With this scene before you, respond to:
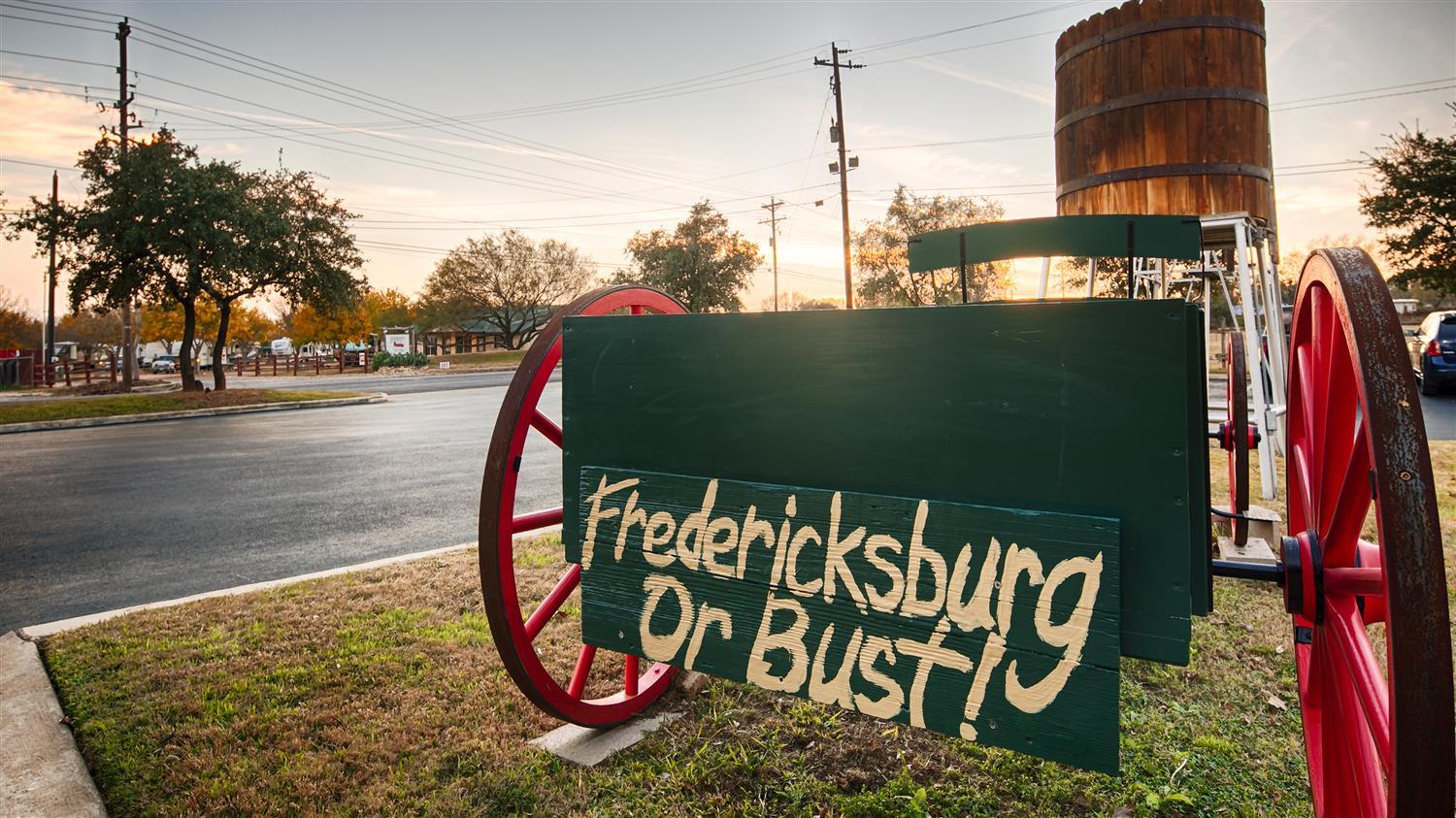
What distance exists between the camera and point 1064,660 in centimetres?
130

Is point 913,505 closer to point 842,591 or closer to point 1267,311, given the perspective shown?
point 842,591

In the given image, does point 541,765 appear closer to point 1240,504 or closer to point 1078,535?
point 1078,535

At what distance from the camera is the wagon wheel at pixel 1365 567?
2.98 feet

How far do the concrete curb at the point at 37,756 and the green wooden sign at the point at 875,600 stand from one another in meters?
1.75

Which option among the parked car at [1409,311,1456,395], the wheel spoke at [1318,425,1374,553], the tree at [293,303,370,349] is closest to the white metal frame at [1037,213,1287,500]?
the wheel spoke at [1318,425,1374,553]

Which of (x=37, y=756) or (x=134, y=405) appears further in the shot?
(x=134, y=405)

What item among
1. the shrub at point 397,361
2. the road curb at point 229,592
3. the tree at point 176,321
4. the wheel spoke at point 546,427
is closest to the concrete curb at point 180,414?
the road curb at point 229,592

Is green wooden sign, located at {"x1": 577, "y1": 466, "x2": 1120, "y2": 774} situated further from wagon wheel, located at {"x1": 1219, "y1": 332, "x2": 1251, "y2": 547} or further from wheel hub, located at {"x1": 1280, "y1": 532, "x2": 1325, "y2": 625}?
wagon wheel, located at {"x1": 1219, "y1": 332, "x2": 1251, "y2": 547}

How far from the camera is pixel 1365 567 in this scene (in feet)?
4.71

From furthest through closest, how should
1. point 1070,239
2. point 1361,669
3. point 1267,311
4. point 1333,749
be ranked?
point 1267,311, point 1070,239, point 1333,749, point 1361,669

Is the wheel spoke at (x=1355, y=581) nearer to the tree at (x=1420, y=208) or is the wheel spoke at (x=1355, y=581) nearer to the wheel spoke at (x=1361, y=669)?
the wheel spoke at (x=1361, y=669)

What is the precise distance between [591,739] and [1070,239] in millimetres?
2565

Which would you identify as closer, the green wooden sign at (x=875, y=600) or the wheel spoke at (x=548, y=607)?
the green wooden sign at (x=875, y=600)

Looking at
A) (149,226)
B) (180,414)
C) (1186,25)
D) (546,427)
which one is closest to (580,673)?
(546,427)
